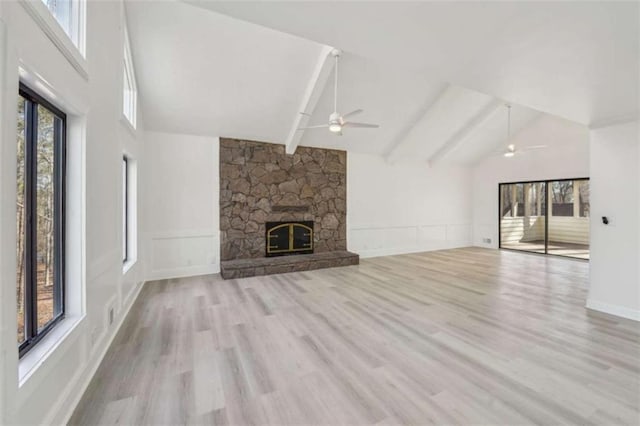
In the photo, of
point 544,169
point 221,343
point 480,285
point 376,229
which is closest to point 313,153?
point 376,229

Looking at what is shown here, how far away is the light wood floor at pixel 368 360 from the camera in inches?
71.6

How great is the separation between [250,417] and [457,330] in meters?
2.34

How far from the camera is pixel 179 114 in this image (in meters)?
4.91

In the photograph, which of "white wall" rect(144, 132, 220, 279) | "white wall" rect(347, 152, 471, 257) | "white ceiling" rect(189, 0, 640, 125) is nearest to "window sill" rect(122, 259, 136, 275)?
"white wall" rect(144, 132, 220, 279)

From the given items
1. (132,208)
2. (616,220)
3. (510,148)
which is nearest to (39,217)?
(132,208)

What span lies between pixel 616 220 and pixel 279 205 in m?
5.54

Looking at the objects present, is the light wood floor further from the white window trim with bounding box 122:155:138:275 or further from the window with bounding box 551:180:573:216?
the window with bounding box 551:180:573:216

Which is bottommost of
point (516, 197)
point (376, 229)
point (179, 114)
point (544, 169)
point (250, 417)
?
point (250, 417)

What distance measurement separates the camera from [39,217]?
5.61 ft

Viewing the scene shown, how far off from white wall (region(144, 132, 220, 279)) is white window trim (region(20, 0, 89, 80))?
130 inches

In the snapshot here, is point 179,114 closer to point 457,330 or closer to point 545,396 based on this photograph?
point 457,330

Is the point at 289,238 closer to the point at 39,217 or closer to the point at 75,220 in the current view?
the point at 75,220

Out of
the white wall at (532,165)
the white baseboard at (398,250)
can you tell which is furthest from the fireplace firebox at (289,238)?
the white wall at (532,165)

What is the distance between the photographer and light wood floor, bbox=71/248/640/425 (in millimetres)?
1819
